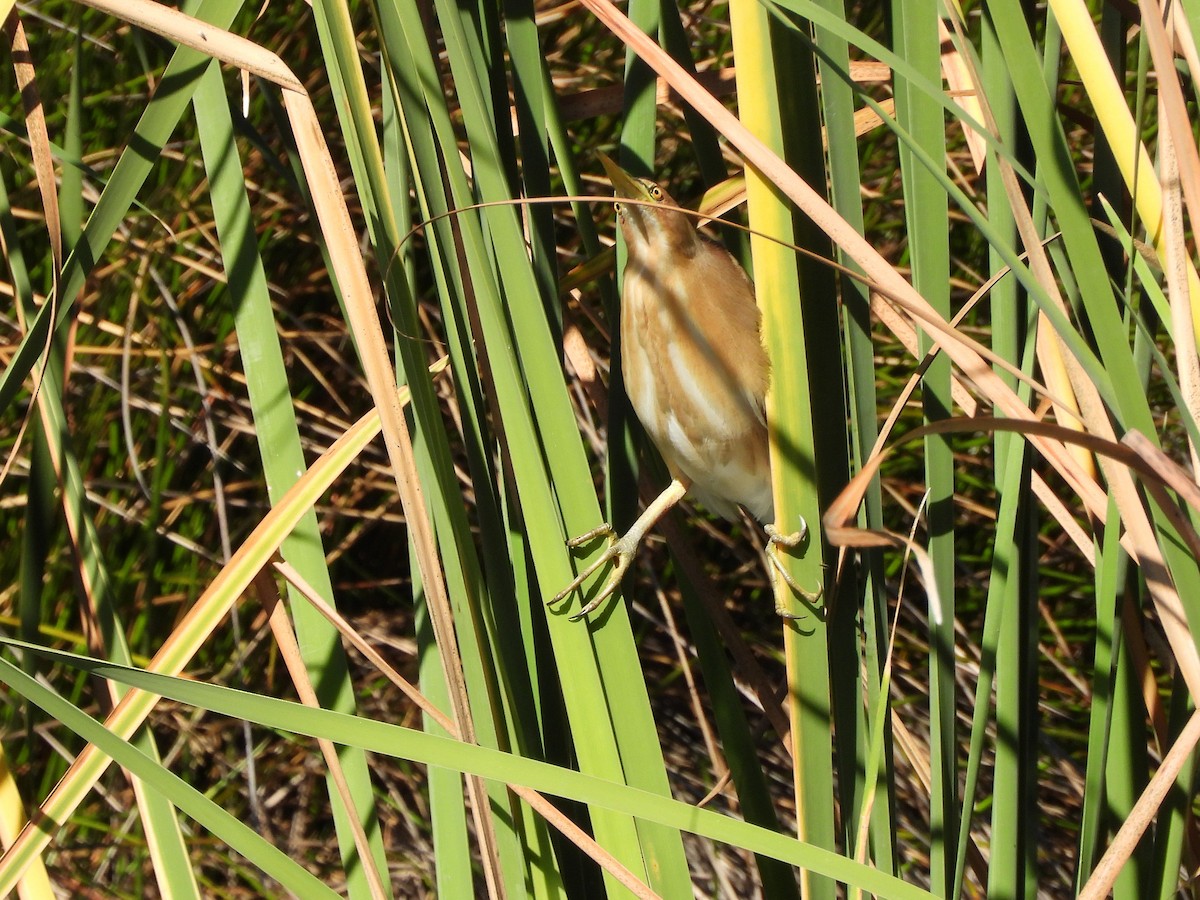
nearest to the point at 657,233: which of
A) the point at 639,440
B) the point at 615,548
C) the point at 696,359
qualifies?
the point at 696,359

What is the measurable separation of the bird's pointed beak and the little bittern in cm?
12

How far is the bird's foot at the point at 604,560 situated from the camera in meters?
0.65

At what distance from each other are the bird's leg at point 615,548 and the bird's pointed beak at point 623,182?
0.27 metres

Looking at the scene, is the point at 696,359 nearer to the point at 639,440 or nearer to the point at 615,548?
the point at 639,440

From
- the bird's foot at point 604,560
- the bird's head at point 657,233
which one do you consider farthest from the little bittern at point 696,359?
the bird's foot at point 604,560

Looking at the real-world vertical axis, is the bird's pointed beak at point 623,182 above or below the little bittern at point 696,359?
above

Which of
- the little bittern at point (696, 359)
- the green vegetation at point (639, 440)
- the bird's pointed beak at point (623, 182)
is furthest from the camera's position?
the little bittern at point (696, 359)

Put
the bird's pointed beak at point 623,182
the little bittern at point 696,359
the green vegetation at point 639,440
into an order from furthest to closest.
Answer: the little bittern at point 696,359 < the bird's pointed beak at point 623,182 < the green vegetation at point 639,440

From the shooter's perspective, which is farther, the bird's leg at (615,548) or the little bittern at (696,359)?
the little bittern at (696,359)

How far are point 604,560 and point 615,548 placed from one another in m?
0.06

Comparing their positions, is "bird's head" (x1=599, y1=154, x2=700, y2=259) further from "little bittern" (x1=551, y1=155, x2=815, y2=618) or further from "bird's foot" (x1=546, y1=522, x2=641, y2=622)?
"bird's foot" (x1=546, y1=522, x2=641, y2=622)

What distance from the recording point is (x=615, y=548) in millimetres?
810

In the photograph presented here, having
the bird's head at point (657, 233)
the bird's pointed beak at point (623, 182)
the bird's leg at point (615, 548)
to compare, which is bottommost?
the bird's leg at point (615, 548)

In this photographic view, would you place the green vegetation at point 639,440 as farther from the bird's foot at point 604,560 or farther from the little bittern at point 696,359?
the little bittern at point 696,359
